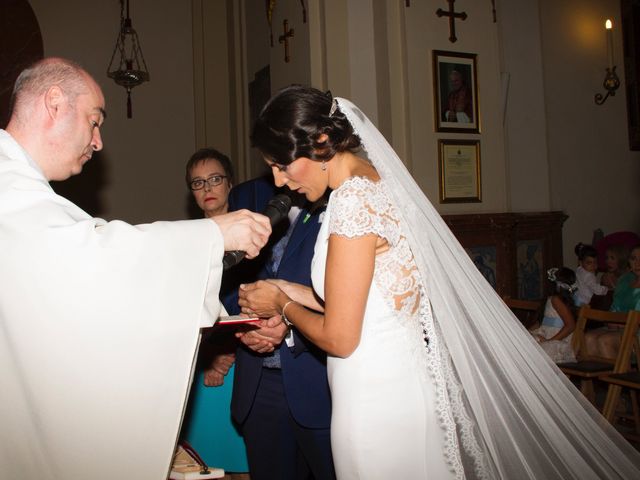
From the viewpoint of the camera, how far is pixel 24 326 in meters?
1.58

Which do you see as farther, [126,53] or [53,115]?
[126,53]

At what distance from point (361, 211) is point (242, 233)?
380mm

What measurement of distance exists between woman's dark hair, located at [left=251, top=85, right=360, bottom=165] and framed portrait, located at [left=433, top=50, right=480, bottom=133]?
3.65 m

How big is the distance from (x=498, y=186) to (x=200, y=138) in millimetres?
3622

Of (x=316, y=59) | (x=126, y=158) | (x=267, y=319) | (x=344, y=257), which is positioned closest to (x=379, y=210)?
(x=344, y=257)

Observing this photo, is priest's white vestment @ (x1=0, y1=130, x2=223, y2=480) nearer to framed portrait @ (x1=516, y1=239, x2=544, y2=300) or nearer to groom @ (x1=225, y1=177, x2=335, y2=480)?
groom @ (x1=225, y1=177, x2=335, y2=480)

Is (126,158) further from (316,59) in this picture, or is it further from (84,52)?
(316,59)

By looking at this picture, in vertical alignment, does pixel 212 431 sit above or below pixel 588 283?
below

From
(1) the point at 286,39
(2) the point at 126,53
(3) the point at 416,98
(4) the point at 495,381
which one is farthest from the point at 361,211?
(2) the point at 126,53

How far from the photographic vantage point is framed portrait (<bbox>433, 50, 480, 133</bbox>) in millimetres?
5438

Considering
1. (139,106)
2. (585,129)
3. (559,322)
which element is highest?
(139,106)

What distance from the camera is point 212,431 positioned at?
9.84ft

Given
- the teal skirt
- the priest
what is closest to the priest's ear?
the priest

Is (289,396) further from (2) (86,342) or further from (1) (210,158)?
(1) (210,158)
